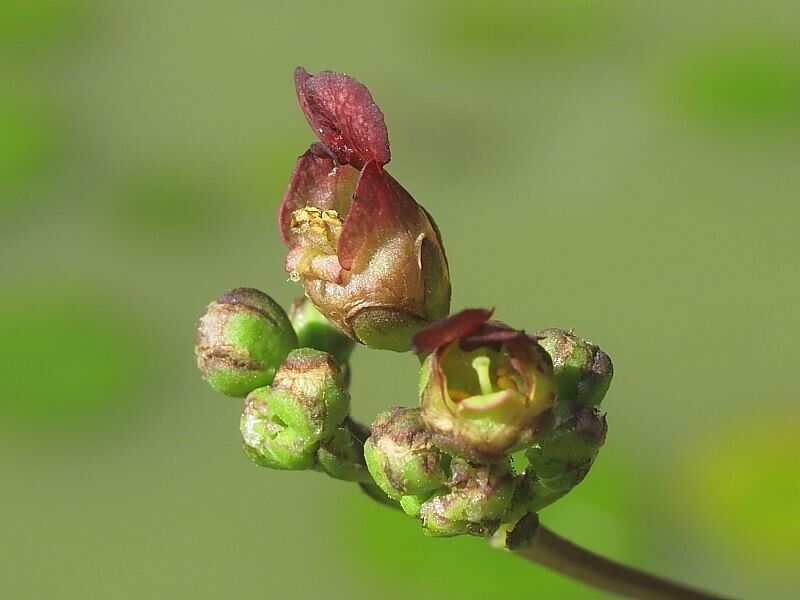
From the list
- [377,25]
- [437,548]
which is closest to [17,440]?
[437,548]

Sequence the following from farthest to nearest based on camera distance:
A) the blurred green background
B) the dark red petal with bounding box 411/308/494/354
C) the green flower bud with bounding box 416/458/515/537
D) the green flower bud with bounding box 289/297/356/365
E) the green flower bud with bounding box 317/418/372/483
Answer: the blurred green background < the green flower bud with bounding box 289/297/356/365 < the green flower bud with bounding box 317/418/372/483 < the green flower bud with bounding box 416/458/515/537 < the dark red petal with bounding box 411/308/494/354

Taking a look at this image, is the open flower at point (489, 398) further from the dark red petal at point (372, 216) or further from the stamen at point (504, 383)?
the dark red petal at point (372, 216)

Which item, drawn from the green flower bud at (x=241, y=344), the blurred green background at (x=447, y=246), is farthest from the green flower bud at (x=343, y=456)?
the blurred green background at (x=447, y=246)

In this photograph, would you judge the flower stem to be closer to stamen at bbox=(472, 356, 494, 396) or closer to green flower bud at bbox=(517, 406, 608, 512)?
green flower bud at bbox=(517, 406, 608, 512)

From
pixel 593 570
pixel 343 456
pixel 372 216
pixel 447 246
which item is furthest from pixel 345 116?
pixel 447 246

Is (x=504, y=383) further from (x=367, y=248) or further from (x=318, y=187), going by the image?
(x=318, y=187)

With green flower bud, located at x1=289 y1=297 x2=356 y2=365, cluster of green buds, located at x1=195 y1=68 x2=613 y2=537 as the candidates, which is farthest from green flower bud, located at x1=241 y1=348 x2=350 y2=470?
green flower bud, located at x1=289 y1=297 x2=356 y2=365
